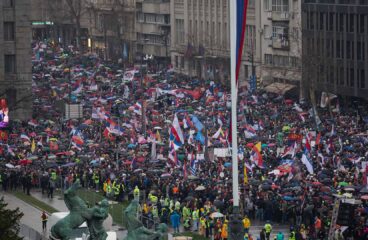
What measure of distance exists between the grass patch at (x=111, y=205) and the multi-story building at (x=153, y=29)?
90.5 m

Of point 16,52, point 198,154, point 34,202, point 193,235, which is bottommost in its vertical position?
point 34,202

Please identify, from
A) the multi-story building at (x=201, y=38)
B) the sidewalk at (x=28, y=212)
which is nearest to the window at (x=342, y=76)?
the multi-story building at (x=201, y=38)

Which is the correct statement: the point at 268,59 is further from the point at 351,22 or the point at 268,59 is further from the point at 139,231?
the point at 139,231

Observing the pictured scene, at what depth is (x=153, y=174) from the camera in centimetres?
7425

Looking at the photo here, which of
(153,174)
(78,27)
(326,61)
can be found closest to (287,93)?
(326,61)

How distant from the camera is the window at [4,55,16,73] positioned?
112969 millimetres

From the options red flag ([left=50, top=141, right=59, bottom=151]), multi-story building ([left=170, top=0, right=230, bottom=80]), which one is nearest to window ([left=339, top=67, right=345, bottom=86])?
multi-story building ([left=170, top=0, right=230, bottom=80])

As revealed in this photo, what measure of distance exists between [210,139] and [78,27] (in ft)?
362

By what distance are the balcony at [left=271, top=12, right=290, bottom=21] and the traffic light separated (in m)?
80.2

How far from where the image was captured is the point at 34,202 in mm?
75188

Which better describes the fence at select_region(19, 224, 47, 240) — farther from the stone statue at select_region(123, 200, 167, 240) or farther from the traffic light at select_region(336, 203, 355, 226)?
the stone statue at select_region(123, 200, 167, 240)

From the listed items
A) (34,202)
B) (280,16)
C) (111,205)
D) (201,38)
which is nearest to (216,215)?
(111,205)

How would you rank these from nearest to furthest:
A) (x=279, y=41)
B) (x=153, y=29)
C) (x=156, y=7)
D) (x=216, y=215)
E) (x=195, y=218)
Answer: (x=216, y=215), (x=195, y=218), (x=279, y=41), (x=156, y=7), (x=153, y=29)

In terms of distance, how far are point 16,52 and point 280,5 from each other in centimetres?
3112
